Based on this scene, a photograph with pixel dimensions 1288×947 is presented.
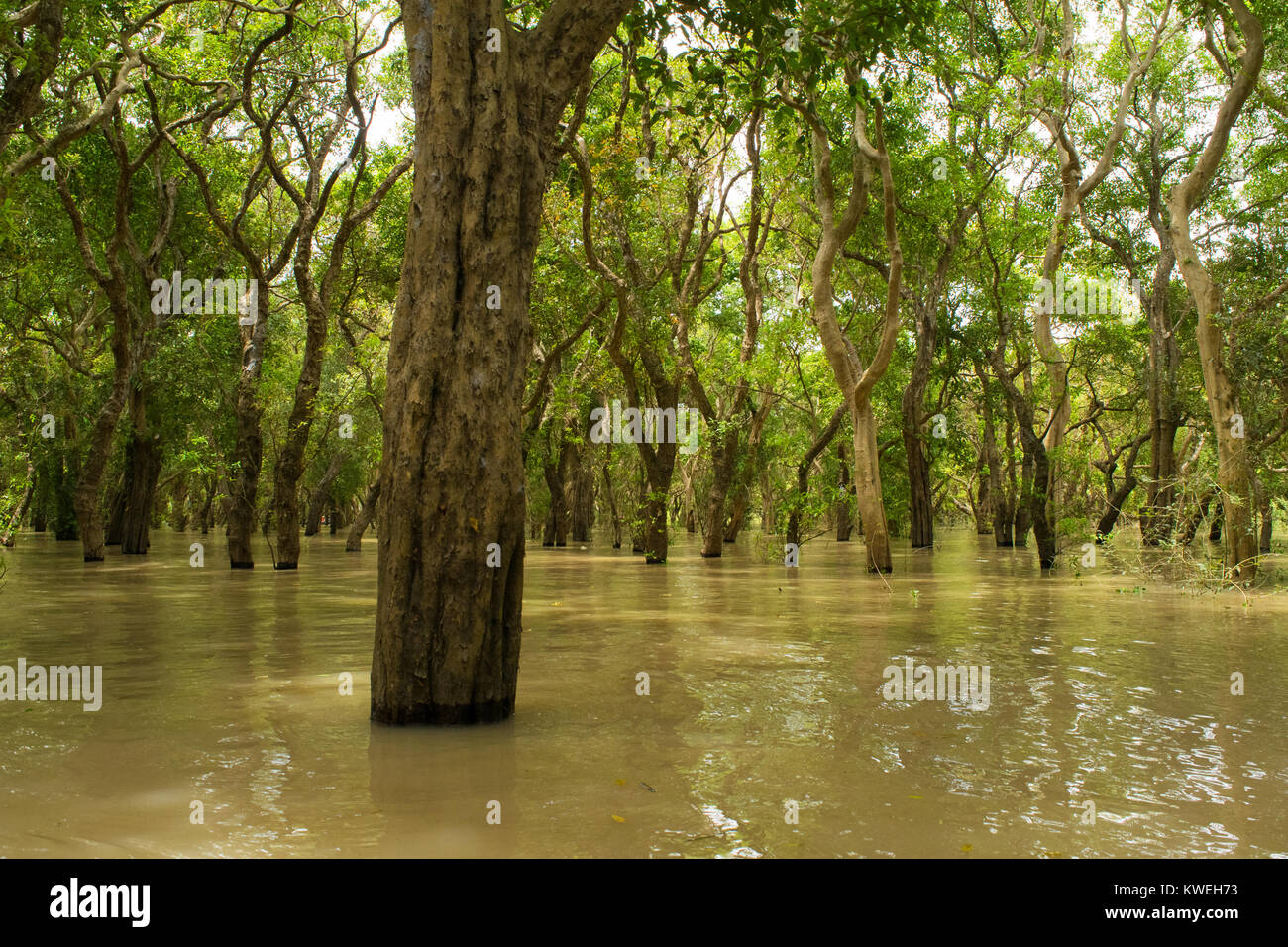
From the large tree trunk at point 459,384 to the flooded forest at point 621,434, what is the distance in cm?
2

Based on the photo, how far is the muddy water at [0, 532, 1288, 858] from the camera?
3840 millimetres

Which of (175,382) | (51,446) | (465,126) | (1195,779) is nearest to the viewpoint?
(1195,779)

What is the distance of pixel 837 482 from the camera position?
38.0 m

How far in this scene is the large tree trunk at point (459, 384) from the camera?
17.6 feet

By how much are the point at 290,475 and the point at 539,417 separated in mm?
8656

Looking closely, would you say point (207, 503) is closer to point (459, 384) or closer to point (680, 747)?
point (459, 384)

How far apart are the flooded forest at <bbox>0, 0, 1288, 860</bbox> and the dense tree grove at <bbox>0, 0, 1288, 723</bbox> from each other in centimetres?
6

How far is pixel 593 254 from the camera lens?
1564cm

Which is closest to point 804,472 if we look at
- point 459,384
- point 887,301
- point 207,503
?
point 887,301

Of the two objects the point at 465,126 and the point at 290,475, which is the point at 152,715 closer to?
the point at 465,126

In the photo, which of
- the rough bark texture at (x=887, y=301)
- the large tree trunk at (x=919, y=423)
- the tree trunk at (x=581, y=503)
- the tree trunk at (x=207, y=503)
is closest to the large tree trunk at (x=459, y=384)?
the rough bark texture at (x=887, y=301)

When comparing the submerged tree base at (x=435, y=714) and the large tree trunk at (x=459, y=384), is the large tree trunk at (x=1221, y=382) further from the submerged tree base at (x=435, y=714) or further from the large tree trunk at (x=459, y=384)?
the submerged tree base at (x=435, y=714)

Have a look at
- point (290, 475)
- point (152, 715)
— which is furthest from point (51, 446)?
point (152, 715)
